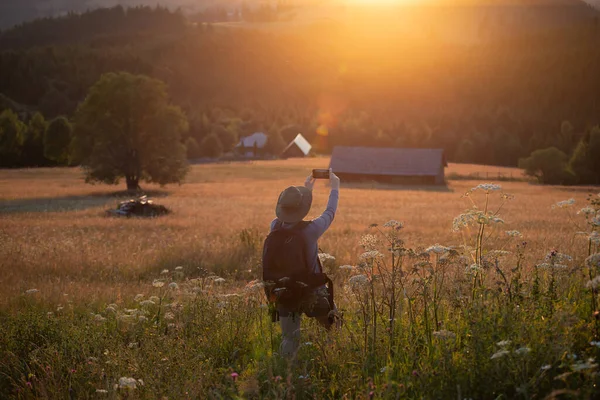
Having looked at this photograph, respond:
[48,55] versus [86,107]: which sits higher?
[48,55]

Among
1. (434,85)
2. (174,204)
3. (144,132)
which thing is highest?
(434,85)

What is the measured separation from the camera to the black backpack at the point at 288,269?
17.5 ft

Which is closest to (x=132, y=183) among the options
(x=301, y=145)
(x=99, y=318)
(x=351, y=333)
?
(x=99, y=318)

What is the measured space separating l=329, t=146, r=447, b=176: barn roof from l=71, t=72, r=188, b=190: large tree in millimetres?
29461

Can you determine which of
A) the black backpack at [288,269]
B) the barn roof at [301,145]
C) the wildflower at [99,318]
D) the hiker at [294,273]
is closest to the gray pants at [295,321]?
the hiker at [294,273]

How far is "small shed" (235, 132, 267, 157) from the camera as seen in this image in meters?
113

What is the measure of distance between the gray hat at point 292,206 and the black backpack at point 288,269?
0.11 m

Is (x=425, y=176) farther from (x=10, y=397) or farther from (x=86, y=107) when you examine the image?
(x=10, y=397)

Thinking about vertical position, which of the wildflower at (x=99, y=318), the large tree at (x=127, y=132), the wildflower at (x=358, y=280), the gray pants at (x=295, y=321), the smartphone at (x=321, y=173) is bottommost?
the wildflower at (x=99, y=318)

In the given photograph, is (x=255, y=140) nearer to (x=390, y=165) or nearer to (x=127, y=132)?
(x=390, y=165)

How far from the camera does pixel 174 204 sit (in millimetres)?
32094

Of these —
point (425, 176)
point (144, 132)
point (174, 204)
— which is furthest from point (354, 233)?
point (425, 176)

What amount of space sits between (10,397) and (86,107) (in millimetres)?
40187

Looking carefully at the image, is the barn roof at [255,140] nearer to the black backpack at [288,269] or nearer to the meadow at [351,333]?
the meadow at [351,333]
